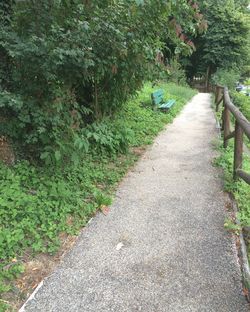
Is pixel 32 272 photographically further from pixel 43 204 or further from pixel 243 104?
pixel 243 104

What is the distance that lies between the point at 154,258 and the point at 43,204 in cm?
145

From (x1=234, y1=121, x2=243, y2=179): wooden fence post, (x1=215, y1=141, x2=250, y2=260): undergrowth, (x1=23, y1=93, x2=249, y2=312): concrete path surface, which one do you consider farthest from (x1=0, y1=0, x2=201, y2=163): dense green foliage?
(x1=215, y1=141, x2=250, y2=260): undergrowth

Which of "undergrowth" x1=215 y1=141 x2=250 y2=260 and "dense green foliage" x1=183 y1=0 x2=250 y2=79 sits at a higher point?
"dense green foliage" x1=183 y1=0 x2=250 y2=79

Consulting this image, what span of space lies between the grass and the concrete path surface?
8.2 inches

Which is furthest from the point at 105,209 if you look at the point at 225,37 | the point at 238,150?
the point at 225,37

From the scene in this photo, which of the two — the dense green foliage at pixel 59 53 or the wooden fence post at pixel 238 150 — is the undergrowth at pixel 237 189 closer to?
the wooden fence post at pixel 238 150

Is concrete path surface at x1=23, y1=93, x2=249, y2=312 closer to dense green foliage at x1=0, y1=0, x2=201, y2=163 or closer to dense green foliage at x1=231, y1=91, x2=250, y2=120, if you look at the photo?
dense green foliage at x1=0, y1=0, x2=201, y2=163

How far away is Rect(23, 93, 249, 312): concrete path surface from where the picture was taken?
9.22 ft

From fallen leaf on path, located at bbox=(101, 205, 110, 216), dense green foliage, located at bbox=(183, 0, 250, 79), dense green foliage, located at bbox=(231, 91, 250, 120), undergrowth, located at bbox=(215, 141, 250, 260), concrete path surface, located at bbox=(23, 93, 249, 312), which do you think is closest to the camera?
concrete path surface, located at bbox=(23, 93, 249, 312)

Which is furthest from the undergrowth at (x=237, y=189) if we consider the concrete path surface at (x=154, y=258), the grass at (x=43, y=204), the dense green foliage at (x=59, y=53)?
the dense green foliage at (x=59, y=53)

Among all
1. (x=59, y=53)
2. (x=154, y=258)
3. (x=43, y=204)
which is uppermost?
(x=59, y=53)

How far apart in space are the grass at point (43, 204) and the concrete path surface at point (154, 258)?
0.68 feet

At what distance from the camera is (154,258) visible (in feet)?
11.1

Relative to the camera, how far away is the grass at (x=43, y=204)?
3.21m
